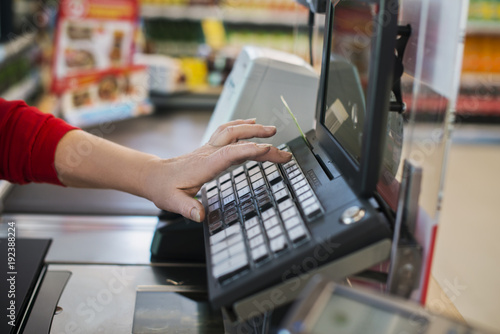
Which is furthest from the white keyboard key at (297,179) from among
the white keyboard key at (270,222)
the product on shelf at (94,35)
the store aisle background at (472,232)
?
the product on shelf at (94,35)

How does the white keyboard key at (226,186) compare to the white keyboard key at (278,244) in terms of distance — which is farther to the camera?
the white keyboard key at (226,186)

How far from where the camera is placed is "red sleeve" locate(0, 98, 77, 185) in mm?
961

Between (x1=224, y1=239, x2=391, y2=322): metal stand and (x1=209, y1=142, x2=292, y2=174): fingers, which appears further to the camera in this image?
(x1=209, y1=142, x2=292, y2=174): fingers

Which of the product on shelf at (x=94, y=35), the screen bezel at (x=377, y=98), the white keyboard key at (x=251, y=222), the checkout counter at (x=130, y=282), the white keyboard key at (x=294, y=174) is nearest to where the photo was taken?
the checkout counter at (x=130, y=282)

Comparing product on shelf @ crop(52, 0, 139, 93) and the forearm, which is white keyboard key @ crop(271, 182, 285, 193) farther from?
product on shelf @ crop(52, 0, 139, 93)

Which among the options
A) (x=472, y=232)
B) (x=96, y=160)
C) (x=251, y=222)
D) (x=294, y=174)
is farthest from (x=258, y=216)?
(x=472, y=232)

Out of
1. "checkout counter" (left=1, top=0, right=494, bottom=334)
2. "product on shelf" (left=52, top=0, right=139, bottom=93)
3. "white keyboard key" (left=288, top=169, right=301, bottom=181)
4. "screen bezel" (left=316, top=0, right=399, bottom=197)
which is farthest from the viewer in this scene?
"product on shelf" (left=52, top=0, right=139, bottom=93)

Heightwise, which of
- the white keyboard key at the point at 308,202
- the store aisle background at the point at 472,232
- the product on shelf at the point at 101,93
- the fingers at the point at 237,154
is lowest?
the store aisle background at the point at 472,232

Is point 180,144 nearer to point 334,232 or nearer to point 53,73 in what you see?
point 53,73

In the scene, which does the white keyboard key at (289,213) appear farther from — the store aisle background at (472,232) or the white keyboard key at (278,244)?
the store aisle background at (472,232)

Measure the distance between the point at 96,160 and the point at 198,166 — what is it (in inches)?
9.5

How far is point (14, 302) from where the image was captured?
2.63 ft

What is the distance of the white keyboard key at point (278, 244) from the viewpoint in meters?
0.64
